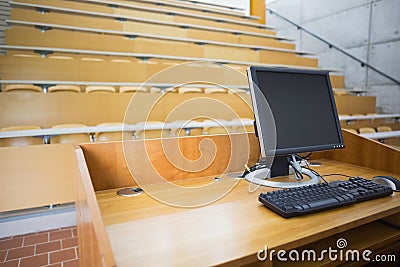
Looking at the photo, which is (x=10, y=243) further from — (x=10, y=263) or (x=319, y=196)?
(x=319, y=196)

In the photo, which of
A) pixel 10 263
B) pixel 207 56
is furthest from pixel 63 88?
pixel 207 56

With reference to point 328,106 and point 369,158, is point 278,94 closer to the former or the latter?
point 328,106

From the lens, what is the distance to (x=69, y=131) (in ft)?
6.57

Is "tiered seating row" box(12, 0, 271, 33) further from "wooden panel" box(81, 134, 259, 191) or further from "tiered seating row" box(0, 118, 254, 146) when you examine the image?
"wooden panel" box(81, 134, 259, 191)

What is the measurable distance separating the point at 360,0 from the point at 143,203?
4.79m

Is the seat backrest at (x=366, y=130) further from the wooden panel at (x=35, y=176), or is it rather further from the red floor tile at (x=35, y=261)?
the red floor tile at (x=35, y=261)

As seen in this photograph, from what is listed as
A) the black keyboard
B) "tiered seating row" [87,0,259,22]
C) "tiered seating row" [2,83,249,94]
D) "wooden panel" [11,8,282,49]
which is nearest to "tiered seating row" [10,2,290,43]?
"wooden panel" [11,8,282,49]

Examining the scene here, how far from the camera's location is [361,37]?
4.29 meters

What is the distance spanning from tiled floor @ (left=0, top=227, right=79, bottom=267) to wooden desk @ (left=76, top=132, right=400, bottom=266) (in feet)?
3.11

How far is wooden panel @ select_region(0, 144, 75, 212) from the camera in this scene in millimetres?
1697

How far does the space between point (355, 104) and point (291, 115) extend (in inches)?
132

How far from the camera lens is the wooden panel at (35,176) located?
66.8 inches

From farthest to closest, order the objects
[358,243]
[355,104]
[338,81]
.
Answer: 1. [338,81]
2. [355,104]
3. [358,243]

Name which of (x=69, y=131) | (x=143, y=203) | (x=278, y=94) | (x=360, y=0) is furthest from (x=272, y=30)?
(x=143, y=203)
